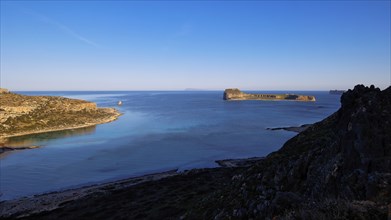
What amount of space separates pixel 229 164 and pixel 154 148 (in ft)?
68.9

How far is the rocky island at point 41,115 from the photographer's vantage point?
8906cm

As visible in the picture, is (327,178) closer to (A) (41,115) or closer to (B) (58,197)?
(B) (58,197)

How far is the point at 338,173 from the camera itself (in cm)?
1319

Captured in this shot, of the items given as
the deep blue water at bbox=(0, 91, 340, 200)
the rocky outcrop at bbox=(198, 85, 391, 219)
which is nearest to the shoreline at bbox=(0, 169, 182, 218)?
the deep blue water at bbox=(0, 91, 340, 200)

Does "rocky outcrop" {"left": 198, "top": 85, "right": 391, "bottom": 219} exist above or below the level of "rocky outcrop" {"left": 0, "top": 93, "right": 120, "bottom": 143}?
above

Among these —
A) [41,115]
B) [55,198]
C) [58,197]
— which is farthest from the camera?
[41,115]

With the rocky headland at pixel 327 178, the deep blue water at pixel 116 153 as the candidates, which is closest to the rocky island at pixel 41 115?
the deep blue water at pixel 116 153

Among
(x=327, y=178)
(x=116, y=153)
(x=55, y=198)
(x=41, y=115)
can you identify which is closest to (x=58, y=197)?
(x=55, y=198)

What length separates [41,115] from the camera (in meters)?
100

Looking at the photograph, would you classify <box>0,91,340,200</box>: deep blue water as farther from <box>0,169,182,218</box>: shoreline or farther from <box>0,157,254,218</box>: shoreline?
<box>0,169,182,218</box>: shoreline

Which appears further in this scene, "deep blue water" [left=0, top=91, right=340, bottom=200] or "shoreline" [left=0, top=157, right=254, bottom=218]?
"deep blue water" [left=0, top=91, right=340, bottom=200]

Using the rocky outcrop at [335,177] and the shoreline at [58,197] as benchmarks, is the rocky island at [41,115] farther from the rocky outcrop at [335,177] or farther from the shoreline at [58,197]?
the rocky outcrop at [335,177]

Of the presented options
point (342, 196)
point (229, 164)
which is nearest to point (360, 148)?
point (342, 196)

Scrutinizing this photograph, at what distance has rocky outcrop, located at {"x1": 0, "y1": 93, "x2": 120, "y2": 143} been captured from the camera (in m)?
89.3
